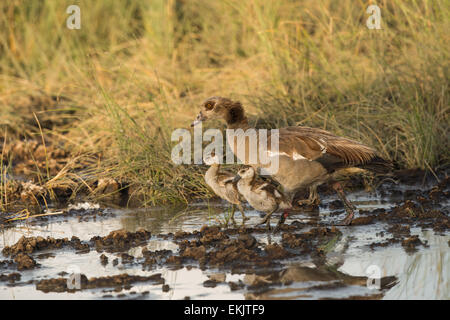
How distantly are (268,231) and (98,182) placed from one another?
262cm

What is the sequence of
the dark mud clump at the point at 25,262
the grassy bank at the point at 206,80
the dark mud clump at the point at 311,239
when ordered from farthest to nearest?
the grassy bank at the point at 206,80 → the dark mud clump at the point at 311,239 → the dark mud clump at the point at 25,262

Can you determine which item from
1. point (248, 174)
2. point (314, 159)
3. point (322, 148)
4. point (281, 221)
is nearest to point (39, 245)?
point (248, 174)

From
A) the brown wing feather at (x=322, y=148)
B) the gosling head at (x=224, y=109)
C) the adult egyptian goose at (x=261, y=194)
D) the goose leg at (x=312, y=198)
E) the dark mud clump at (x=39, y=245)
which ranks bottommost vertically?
the dark mud clump at (x=39, y=245)

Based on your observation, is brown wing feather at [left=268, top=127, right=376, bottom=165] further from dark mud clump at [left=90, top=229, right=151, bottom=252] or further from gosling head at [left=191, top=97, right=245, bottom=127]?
dark mud clump at [left=90, top=229, right=151, bottom=252]

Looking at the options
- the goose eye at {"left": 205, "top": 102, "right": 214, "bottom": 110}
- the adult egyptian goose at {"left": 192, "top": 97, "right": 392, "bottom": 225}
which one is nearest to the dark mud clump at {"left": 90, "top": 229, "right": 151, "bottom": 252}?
the adult egyptian goose at {"left": 192, "top": 97, "right": 392, "bottom": 225}

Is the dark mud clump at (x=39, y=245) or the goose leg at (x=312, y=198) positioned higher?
the goose leg at (x=312, y=198)

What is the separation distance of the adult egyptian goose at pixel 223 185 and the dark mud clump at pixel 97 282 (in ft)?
5.93

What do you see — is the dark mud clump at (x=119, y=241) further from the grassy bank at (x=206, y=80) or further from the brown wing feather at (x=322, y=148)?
the brown wing feather at (x=322, y=148)

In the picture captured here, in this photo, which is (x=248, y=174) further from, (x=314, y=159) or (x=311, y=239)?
(x=311, y=239)

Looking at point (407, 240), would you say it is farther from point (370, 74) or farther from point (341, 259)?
point (370, 74)

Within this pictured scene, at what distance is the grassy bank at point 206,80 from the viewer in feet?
26.5

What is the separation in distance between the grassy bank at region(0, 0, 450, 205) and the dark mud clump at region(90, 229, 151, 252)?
1344 millimetres

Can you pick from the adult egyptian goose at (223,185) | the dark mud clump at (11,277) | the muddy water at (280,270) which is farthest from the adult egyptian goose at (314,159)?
the dark mud clump at (11,277)

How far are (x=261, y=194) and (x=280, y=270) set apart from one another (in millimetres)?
1392
